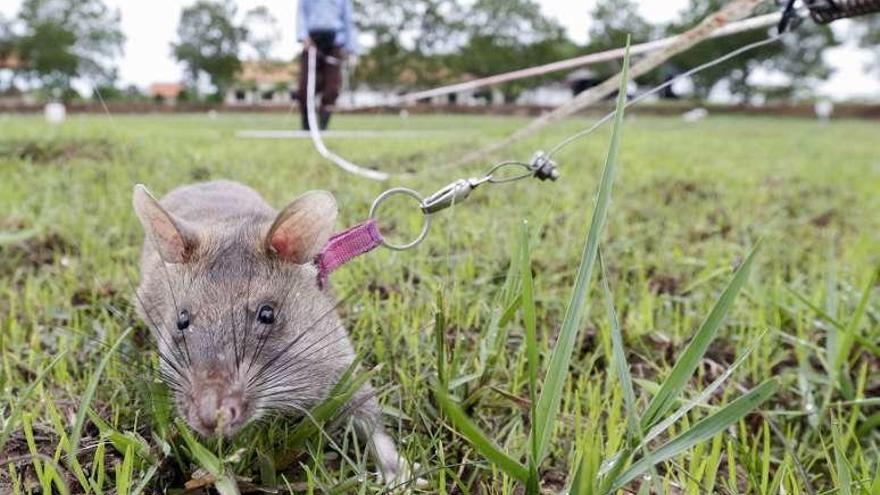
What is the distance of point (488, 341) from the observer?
2.00 m

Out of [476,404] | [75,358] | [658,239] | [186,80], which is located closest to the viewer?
[476,404]

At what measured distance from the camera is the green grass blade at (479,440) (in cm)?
122

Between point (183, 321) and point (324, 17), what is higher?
point (324, 17)

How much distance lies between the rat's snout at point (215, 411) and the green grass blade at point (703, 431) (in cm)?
71

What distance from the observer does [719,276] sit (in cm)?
318

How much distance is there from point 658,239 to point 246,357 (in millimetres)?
2708

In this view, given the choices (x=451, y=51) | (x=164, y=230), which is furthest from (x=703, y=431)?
(x=451, y=51)

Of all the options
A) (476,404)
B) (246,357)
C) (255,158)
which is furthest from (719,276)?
(255,158)

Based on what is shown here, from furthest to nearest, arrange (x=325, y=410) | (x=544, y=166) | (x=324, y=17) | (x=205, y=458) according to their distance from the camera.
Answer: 1. (x=324, y=17)
2. (x=544, y=166)
3. (x=325, y=410)
4. (x=205, y=458)

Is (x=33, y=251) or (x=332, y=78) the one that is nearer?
(x=33, y=251)

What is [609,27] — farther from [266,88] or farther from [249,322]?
[249,322]

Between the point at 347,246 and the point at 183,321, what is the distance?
0.47 metres

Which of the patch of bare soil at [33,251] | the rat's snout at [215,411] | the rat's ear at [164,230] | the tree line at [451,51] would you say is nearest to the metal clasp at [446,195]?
the rat's ear at [164,230]

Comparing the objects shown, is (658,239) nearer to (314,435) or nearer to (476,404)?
(476,404)
